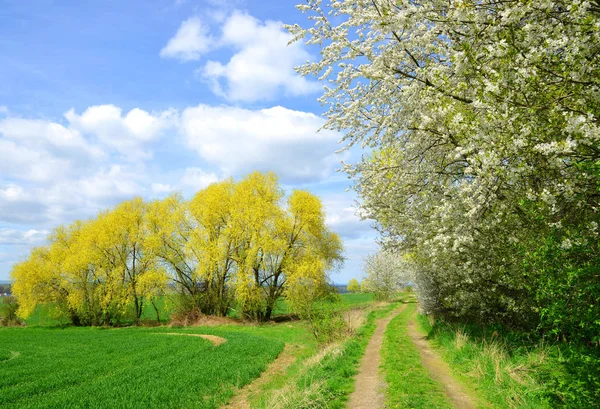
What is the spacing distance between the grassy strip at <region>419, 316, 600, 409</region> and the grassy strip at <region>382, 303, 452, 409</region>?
1.18 m

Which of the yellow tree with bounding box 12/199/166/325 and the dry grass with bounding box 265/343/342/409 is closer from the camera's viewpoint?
the dry grass with bounding box 265/343/342/409

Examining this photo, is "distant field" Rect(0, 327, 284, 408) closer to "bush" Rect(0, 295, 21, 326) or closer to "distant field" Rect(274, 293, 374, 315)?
"distant field" Rect(274, 293, 374, 315)

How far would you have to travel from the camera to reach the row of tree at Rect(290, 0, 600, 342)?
5984mm

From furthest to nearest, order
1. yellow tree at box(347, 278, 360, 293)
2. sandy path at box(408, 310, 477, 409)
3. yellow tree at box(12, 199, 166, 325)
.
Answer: yellow tree at box(347, 278, 360, 293) < yellow tree at box(12, 199, 166, 325) < sandy path at box(408, 310, 477, 409)

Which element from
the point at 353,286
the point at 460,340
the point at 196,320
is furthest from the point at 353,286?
the point at 460,340

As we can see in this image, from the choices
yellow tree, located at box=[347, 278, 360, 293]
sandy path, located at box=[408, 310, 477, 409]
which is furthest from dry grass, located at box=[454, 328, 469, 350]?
yellow tree, located at box=[347, 278, 360, 293]

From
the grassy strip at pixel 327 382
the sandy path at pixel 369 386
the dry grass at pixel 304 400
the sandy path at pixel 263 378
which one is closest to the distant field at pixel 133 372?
the sandy path at pixel 263 378

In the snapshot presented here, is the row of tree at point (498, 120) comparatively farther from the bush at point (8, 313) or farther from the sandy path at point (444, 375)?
the bush at point (8, 313)

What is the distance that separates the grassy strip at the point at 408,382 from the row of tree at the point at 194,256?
18853 millimetres

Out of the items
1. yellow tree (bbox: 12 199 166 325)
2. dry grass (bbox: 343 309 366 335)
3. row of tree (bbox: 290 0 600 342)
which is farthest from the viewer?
yellow tree (bbox: 12 199 166 325)

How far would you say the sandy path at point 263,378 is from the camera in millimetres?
12238

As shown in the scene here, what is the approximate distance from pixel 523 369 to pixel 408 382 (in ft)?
9.88

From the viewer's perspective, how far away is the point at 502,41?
5988 millimetres

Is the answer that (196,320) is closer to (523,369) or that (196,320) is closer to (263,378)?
(263,378)
